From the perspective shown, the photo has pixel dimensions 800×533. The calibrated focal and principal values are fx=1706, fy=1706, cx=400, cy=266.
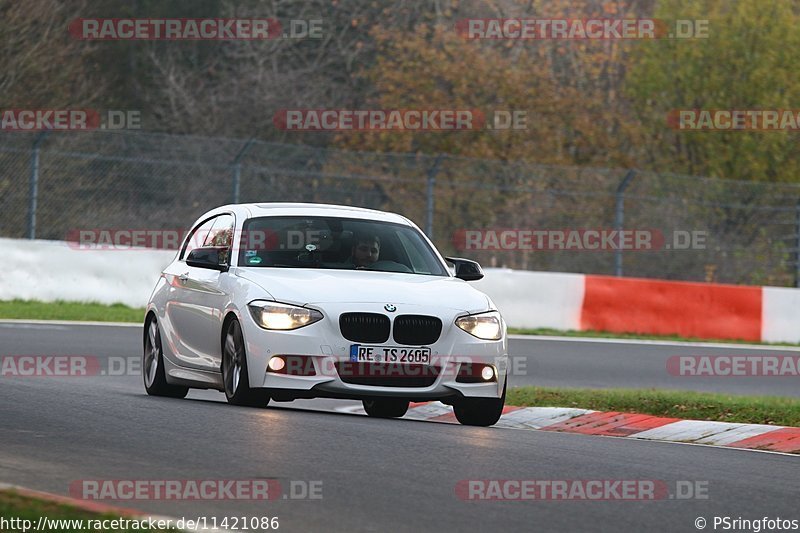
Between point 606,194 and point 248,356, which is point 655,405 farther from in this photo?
point 606,194

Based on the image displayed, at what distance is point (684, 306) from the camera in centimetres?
2545

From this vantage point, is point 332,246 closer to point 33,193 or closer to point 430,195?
point 33,193

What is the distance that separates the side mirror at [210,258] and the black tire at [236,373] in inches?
23.2

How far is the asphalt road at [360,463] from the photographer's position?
773 cm

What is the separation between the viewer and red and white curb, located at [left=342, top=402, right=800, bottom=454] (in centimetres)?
1213

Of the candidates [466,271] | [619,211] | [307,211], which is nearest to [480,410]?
[466,271]

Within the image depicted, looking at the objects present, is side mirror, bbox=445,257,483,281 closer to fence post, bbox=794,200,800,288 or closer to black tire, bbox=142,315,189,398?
black tire, bbox=142,315,189,398

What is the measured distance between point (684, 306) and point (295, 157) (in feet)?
21.4

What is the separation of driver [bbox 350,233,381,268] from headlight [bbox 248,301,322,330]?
44.7 inches

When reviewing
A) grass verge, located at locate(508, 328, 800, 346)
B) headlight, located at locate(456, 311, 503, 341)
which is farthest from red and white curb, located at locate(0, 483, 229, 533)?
grass verge, located at locate(508, 328, 800, 346)

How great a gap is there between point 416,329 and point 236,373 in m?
1.33

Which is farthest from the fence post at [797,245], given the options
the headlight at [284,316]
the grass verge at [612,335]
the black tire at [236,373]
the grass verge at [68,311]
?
the headlight at [284,316]

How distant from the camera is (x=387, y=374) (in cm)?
1148

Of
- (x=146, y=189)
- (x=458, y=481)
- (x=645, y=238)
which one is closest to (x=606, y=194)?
(x=645, y=238)
